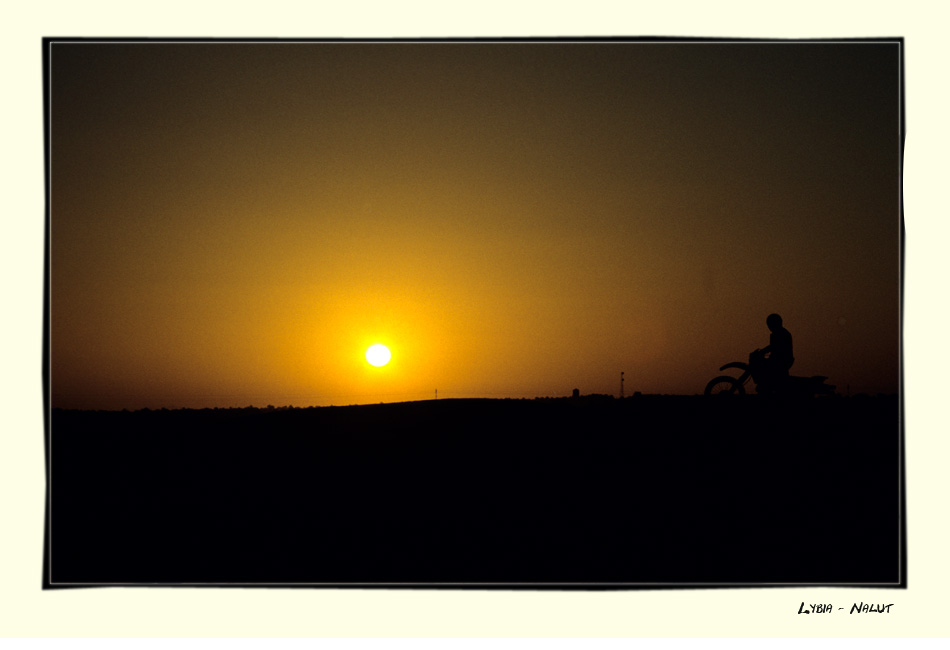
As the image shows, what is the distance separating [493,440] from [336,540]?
3914mm

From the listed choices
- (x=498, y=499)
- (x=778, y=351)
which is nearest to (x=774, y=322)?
(x=778, y=351)

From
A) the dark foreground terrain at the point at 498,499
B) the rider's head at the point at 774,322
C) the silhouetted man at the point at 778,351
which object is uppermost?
the rider's head at the point at 774,322

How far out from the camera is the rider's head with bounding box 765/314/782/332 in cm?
1286

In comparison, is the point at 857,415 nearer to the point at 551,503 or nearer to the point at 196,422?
the point at 551,503

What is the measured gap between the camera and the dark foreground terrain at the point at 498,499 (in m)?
9.05

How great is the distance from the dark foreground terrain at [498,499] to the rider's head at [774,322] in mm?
1175

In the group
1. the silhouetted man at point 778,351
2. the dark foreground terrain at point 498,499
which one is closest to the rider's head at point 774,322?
the silhouetted man at point 778,351

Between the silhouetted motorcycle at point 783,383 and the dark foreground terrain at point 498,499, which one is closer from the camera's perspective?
the dark foreground terrain at point 498,499

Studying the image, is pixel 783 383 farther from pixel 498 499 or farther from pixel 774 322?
pixel 498 499

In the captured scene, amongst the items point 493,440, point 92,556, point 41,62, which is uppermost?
point 41,62

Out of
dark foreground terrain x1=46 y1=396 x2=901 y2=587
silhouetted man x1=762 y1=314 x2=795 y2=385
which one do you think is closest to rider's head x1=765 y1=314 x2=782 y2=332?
silhouetted man x1=762 y1=314 x2=795 y2=385

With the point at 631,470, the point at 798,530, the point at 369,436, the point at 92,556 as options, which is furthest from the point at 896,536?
the point at 92,556

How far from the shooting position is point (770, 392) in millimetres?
13383

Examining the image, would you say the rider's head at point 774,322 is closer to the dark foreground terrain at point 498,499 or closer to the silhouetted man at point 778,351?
the silhouetted man at point 778,351
